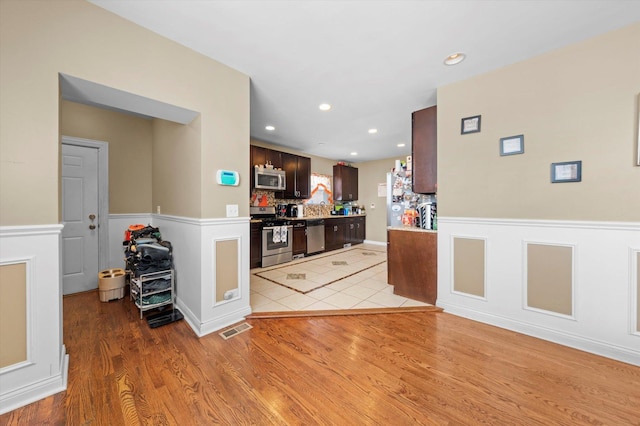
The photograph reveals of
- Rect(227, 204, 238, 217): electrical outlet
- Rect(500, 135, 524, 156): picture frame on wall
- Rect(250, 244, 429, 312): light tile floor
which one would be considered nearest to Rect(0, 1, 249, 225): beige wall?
Rect(227, 204, 238, 217): electrical outlet

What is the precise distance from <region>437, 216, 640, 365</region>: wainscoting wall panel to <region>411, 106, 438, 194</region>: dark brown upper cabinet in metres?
0.58

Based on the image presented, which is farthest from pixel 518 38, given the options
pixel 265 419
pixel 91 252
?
pixel 91 252

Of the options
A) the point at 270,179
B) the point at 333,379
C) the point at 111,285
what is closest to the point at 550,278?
the point at 333,379

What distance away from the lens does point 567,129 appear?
1.97 m

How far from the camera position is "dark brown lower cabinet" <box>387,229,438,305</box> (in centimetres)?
274

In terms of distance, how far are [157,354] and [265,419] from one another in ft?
3.69

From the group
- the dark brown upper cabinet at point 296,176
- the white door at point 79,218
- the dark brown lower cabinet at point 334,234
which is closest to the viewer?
the white door at point 79,218

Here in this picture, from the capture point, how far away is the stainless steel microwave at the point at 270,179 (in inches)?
180

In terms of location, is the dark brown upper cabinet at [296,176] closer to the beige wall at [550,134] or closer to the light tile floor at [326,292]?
the light tile floor at [326,292]

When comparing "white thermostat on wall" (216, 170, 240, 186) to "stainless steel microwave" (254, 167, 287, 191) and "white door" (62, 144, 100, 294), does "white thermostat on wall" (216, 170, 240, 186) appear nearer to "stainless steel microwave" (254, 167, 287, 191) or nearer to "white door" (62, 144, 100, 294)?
"stainless steel microwave" (254, 167, 287, 191)

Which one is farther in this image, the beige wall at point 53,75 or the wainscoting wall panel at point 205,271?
the wainscoting wall panel at point 205,271

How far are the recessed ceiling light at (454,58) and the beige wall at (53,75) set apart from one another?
219cm

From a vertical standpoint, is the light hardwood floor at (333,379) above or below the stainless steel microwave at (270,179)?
below

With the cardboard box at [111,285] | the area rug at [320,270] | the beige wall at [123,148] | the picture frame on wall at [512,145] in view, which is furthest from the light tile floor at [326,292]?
the beige wall at [123,148]
